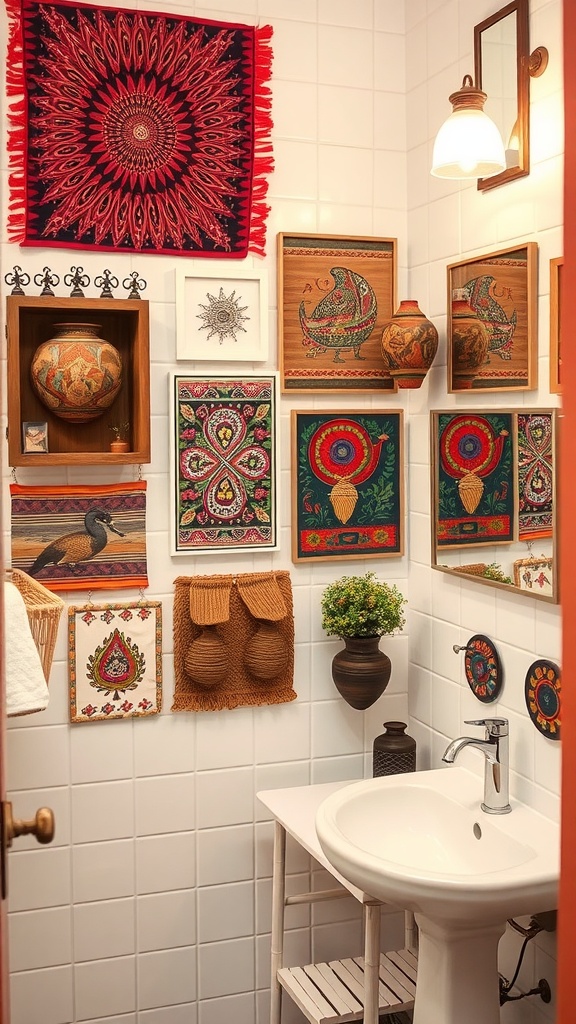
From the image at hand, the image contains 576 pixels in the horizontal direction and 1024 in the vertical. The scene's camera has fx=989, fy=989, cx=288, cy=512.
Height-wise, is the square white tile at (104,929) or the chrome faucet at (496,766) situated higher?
the chrome faucet at (496,766)

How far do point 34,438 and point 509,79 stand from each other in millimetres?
1248

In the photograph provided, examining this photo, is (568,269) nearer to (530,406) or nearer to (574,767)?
(574,767)

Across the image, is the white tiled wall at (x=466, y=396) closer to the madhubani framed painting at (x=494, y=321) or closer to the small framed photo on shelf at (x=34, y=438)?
the madhubani framed painting at (x=494, y=321)

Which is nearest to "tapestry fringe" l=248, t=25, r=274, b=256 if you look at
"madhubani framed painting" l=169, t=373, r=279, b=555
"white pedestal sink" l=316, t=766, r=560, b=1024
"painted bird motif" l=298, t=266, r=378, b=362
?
"painted bird motif" l=298, t=266, r=378, b=362

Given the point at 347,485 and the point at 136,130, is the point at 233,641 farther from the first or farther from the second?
the point at 136,130

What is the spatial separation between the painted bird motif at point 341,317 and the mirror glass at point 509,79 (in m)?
0.47

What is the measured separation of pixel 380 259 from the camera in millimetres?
2506

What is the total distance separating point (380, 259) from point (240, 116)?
0.48 m

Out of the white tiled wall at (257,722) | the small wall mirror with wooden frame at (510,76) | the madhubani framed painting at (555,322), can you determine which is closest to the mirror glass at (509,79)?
the small wall mirror with wooden frame at (510,76)

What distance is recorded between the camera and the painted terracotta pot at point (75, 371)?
2152 millimetres

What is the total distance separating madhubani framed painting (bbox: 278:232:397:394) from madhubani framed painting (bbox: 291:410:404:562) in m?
0.09

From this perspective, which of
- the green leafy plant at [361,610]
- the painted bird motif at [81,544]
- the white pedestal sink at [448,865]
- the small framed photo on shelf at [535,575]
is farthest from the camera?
the green leafy plant at [361,610]

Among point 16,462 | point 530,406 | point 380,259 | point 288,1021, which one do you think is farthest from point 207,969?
point 380,259

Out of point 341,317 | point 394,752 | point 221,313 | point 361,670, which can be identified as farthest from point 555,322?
point 394,752
